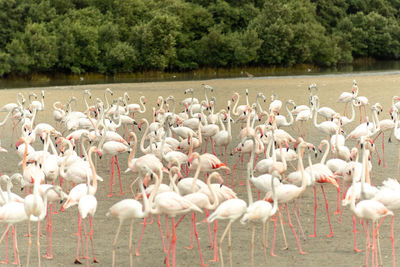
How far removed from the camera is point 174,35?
53156 millimetres

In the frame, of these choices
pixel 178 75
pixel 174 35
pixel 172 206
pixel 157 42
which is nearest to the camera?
pixel 172 206

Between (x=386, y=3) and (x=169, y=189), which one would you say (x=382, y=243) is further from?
(x=386, y=3)

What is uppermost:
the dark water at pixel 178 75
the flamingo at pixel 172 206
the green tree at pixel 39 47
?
the green tree at pixel 39 47

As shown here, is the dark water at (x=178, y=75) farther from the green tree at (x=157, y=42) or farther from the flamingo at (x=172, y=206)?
the flamingo at (x=172, y=206)

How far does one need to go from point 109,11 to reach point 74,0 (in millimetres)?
4031

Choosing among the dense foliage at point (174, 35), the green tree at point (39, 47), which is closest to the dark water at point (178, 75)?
the dense foliage at point (174, 35)

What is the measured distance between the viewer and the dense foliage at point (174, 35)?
50.2m

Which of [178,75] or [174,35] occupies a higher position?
[174,35]

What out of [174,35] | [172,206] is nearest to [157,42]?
[174,35]

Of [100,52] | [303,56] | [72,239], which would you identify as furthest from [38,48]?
[72,239]

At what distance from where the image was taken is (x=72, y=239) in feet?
26.5

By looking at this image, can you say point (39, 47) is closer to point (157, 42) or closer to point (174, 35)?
point (157, 42)

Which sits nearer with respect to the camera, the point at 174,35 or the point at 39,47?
the point at 39,47

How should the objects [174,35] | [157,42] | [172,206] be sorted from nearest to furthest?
[172,206]
[157,42]
[174,35]
